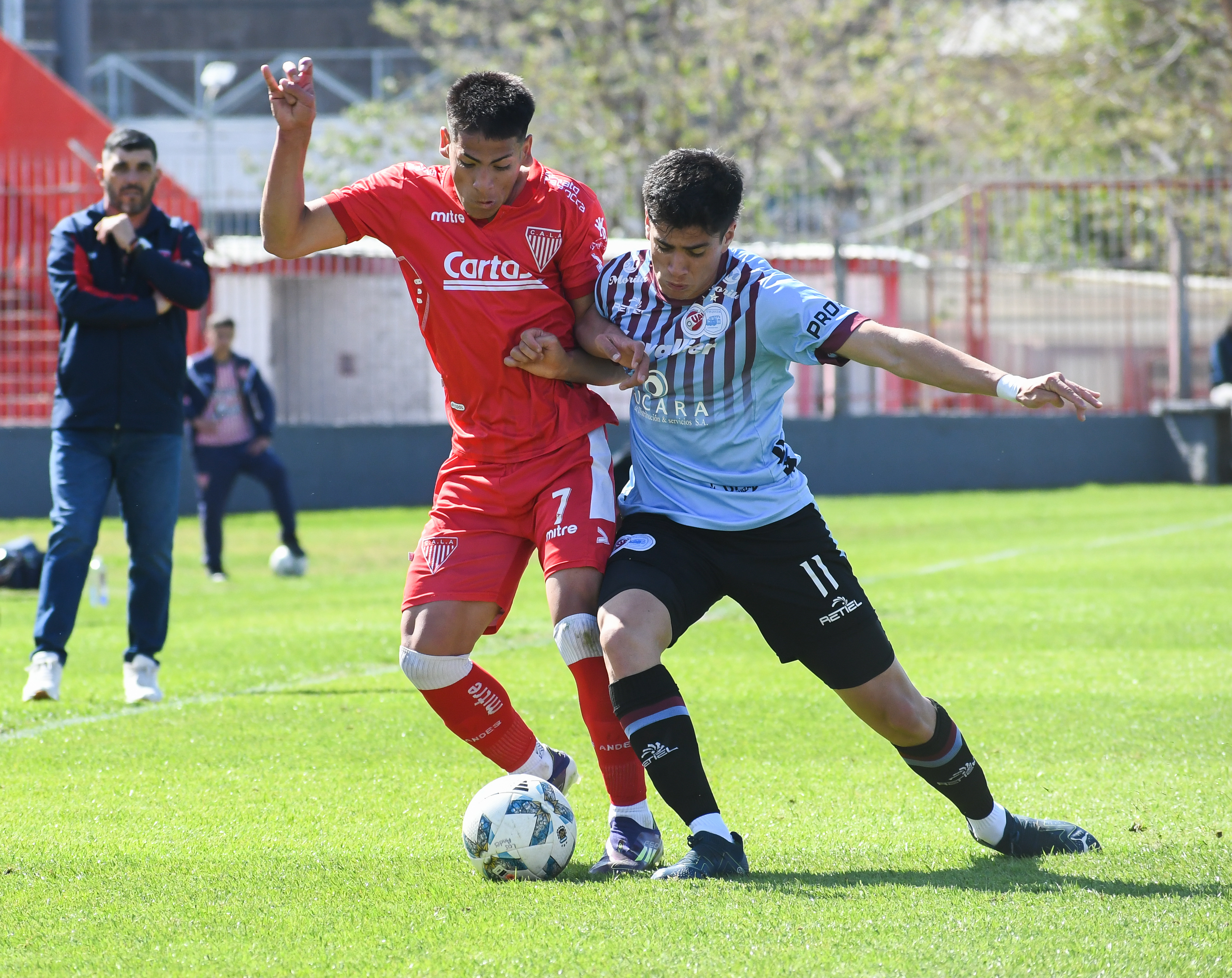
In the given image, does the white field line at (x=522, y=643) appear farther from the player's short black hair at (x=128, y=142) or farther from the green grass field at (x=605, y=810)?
the player's short black hair at (x=128, y=142)

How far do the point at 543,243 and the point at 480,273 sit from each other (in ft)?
0.69

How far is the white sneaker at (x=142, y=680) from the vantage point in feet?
22.9

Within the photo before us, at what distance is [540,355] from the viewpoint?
4480 mm

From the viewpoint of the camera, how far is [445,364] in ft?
15.5

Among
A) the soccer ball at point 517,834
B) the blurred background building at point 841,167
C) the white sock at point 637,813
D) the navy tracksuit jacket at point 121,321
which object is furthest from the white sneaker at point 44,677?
the blurred background building at point 841,167

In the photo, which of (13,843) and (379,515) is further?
(379,515)

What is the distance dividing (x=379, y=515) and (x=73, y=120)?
24.5 ft

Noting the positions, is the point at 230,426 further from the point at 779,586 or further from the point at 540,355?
the point at 779,586

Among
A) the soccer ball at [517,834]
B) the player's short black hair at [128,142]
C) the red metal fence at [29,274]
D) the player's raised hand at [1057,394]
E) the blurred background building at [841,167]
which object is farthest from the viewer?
the blurred background building at [841,167]

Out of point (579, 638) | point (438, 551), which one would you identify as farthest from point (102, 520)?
point (579, 638)

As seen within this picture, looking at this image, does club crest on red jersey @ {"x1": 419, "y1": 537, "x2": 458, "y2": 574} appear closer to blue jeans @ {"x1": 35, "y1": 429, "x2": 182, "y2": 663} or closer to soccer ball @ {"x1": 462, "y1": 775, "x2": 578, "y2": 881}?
soccer ball @ {"x1": 462, "y1": 775, "x2": 578, "y2": 881}

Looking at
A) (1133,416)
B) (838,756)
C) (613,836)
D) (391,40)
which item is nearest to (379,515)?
(1133,416)

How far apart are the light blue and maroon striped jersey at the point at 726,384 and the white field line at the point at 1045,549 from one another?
273 inches

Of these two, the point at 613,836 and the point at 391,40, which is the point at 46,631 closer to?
the point at 613,836
